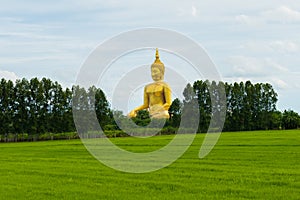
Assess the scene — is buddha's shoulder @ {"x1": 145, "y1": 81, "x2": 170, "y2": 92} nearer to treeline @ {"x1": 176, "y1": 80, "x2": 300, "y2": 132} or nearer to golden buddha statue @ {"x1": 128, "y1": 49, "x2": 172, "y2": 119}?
golden buddha statue @ {"x1": 128, "y1": 49, "x2": 172, "y2": 119}

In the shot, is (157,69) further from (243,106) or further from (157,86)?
(243,106)

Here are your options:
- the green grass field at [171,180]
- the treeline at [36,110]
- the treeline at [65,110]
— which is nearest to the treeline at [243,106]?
the treeline at [65,110]

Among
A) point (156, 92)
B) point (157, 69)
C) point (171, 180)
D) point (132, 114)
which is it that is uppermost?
point (157, 69)

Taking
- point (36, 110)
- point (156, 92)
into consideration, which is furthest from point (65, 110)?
point (156, 92)

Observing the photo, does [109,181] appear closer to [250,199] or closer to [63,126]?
[250,199]

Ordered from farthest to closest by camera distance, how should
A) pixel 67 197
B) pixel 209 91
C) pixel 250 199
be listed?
pixel 209 91, pixel 67 197, pixel 250 199

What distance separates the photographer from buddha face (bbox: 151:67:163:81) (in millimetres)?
74500

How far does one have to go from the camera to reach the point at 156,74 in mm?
74688

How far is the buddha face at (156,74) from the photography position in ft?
244

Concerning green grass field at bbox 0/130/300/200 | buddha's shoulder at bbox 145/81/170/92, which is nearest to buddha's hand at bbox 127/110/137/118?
→ buddha's shoulder at bbox 145/81/170/92

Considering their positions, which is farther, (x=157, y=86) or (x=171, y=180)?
(x=157, y=86)

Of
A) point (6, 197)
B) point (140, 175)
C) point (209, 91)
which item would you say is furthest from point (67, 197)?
point (209, 91)

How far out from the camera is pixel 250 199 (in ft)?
42.2

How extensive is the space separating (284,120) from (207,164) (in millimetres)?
60085
